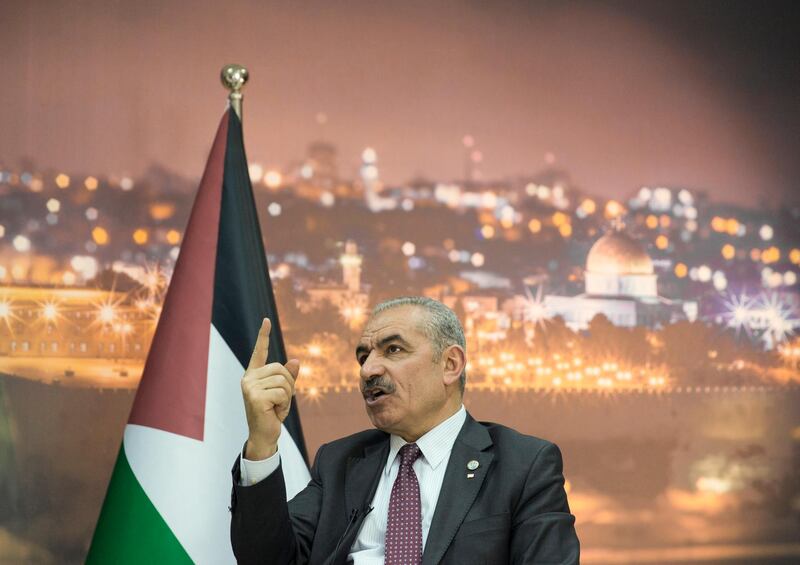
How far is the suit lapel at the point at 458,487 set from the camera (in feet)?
6.81

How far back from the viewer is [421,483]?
2.21 metres

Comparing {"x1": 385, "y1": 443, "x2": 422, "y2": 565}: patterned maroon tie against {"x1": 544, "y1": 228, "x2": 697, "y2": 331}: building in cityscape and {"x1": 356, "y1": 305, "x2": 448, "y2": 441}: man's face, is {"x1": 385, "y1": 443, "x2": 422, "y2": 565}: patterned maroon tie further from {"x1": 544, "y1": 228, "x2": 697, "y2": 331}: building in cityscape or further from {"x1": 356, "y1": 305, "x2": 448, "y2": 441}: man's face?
{"x1": 544, "y1": 228, "x2": 697, "y2": 331}: building in cityscape

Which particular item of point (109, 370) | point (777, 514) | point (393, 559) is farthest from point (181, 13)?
point (777, 514)

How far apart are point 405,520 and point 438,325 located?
1.43 ft

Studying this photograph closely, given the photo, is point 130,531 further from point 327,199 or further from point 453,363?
point 327,199

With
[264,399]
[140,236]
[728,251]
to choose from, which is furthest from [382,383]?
[728,251]

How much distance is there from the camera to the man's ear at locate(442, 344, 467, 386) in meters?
2.26

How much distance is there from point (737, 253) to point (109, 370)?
234 centimetres

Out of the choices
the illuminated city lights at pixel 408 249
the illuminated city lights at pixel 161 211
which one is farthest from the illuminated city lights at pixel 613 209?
the illuminated city lights at pixel 161 211

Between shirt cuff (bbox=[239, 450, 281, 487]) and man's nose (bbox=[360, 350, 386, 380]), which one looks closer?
shirt cuff (bbox=[239, 450, 281, 487])

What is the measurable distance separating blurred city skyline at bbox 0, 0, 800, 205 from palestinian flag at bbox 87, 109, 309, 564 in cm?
73

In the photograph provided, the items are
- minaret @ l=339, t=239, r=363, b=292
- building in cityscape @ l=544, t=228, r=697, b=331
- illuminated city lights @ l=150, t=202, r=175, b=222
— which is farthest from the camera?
building in cityscape @ l=544, t=228, r=697, b=331

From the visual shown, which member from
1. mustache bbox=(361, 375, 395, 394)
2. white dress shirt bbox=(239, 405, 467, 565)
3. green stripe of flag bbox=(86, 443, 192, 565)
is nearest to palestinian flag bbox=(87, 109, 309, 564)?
green stripe of flag bbox=(86, 443, 192, 565)

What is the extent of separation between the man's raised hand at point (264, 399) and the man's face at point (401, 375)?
0.20 metres
